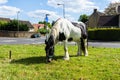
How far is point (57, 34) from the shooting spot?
14.9 meters

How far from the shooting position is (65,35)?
50.3 feet

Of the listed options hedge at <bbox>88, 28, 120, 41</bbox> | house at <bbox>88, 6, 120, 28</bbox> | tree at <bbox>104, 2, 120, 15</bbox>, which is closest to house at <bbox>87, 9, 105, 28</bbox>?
house at <bbox>88, 6, 120, 28</bbox>

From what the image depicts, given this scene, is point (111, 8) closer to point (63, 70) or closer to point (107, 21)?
point (107, 21)

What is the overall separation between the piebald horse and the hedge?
126 ft

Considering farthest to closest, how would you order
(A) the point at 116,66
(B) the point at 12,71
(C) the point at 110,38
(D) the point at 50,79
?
(C) the point at 110,38, (A) the point at 116,66, (B) the point at 12,71, (D) the point at 50,79

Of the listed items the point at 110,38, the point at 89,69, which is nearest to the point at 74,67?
the point at 89,69

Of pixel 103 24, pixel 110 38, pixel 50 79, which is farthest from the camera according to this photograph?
pixel 103 24

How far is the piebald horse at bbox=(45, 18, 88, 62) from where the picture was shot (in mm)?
14453

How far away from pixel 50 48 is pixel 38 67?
4.23ft

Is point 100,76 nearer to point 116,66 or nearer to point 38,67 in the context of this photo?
point 116,66

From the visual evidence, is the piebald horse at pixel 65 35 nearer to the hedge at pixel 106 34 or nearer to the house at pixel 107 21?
the hedge at pixel 106 34

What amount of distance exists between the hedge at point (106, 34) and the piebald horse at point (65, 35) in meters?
38.3

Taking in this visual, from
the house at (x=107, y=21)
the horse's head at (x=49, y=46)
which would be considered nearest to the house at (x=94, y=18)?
the house at (x=107, y=21)

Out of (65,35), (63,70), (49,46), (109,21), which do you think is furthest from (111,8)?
(63,70)
